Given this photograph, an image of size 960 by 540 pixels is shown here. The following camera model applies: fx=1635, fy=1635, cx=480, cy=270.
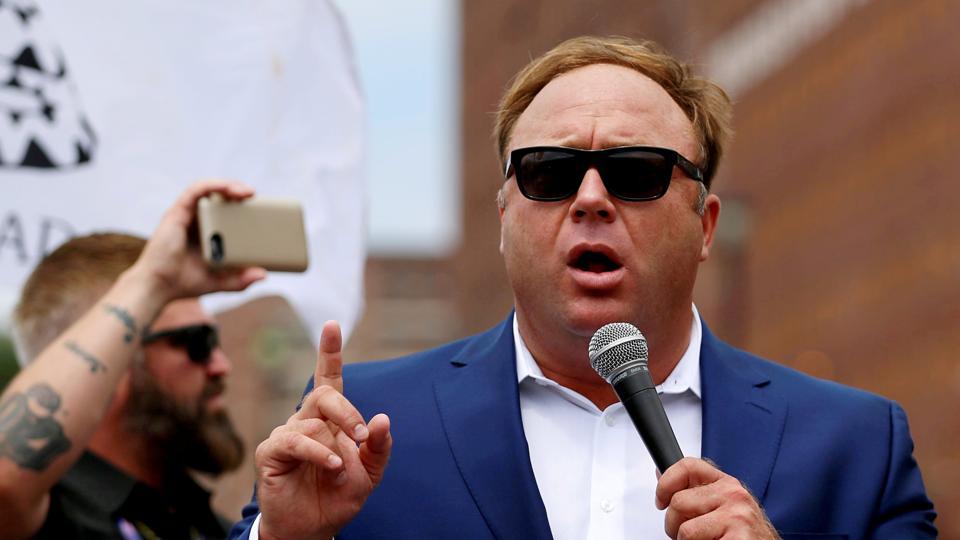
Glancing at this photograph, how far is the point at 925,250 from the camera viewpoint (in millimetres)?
37438

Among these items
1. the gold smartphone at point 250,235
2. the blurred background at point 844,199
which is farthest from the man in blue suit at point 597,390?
the blurred background at point 844,199

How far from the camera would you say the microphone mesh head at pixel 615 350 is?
3.12m

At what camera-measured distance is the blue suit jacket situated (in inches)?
133

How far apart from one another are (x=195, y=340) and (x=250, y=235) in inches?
38.2

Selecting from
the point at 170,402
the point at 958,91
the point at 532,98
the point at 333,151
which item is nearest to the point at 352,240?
the point at 333,151

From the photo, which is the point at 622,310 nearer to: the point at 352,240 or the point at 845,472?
the point at 845,472

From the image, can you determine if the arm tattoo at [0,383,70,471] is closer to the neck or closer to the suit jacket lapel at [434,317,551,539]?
the suit jacket lapel at [434,317,551,539]

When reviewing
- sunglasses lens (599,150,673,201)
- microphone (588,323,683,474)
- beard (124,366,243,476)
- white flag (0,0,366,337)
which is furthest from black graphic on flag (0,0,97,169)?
microphone (588,323,683,474)

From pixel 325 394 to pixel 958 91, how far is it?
34817 millimetres

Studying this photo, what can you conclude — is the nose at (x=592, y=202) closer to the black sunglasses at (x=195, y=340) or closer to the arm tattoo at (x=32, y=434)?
the arm tattoo at (x=32, y=434)

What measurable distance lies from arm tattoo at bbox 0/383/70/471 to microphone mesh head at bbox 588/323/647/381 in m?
1.62

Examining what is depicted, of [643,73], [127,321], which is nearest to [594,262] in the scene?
[643,73]

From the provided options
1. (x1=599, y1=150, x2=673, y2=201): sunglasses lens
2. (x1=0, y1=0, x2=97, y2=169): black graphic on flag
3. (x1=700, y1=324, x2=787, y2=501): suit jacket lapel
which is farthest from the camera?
(x1=0, y1=0, x2=97, y2=169): black graphic on flag

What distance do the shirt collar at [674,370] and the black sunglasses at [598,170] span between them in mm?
372
